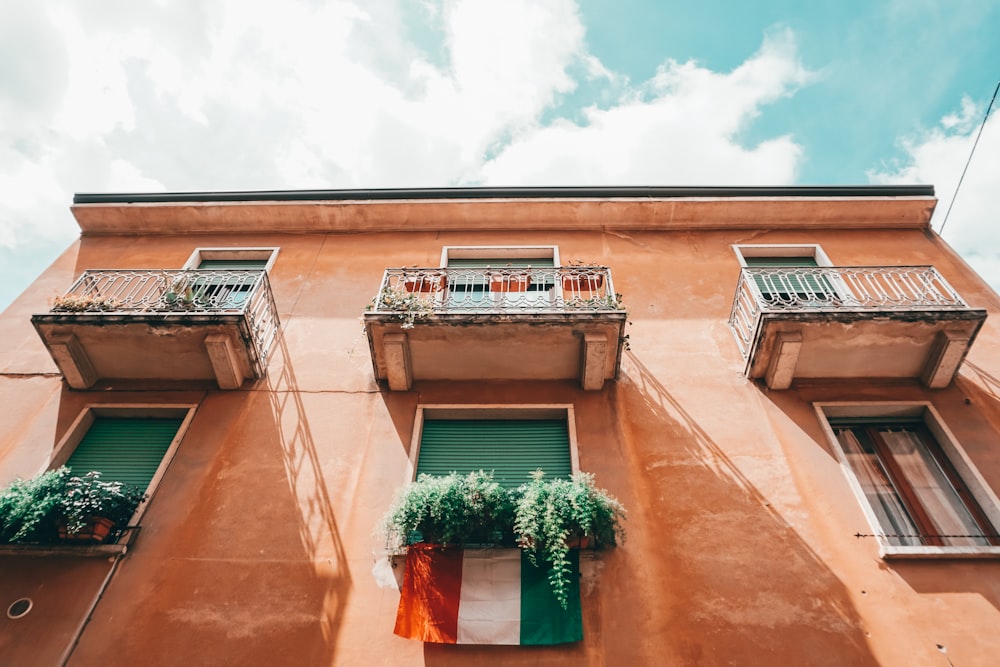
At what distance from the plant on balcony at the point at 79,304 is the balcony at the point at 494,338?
3597 millimetres

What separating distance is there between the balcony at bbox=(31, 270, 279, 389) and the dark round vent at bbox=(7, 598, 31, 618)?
10.0ft

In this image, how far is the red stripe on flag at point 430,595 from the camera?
17.8 feet

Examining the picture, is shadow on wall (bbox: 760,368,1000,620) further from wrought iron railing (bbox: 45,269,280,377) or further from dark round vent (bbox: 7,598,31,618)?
dark round vent (bbox: 7,598,31,618)

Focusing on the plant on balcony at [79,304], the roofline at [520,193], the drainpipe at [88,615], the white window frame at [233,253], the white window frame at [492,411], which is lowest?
the drainpipe at [88,615]

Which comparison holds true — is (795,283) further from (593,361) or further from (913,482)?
(593,361)

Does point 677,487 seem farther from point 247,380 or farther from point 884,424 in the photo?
point 247,380

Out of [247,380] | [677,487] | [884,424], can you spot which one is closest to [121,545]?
[247,380]

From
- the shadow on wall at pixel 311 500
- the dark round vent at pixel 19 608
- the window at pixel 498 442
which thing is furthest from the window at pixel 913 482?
the dark round vent at pixel 19 608

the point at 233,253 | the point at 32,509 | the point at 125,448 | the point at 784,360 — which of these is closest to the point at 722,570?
the point at 784,360

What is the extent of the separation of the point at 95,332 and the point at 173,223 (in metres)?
4.37

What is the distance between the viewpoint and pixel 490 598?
5.60 m

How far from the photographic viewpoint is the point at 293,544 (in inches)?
246

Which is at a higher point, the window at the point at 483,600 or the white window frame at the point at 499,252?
the white window frame at the point at 499,252

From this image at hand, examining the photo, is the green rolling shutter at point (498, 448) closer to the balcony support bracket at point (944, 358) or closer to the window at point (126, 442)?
the window at point (126, 442)
